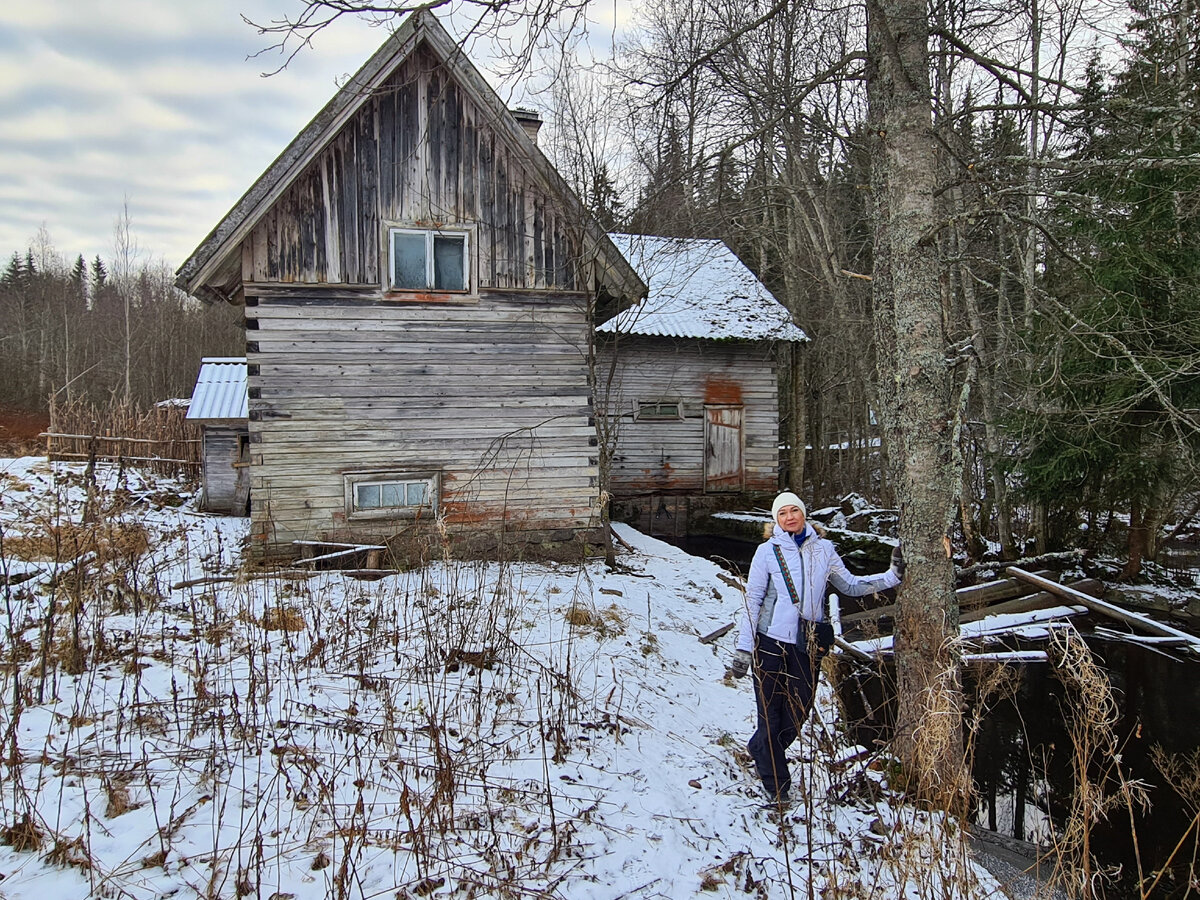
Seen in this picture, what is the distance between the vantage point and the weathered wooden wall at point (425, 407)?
9742 mm

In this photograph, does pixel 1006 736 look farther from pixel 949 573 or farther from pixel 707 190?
pixel 707 190

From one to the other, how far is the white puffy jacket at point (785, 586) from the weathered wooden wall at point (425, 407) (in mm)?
5564

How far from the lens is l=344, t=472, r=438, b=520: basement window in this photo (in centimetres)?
1004

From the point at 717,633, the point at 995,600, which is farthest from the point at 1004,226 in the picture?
the point at 717,633

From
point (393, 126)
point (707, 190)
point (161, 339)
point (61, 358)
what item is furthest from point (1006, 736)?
point (61, 358)

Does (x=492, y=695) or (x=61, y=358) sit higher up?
(x=61, y=358)

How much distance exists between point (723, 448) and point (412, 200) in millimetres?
11753

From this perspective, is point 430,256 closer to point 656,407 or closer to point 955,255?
point 955,255

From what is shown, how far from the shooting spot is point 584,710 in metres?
5.28

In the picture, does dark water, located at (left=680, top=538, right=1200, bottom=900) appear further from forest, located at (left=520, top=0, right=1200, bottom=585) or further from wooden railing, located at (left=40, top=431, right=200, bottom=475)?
wooden railing, located at (left=40, top=431, right=200, bottom=475)

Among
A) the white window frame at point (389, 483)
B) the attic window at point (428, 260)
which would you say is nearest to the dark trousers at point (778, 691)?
the white window frame at point (389, 483)

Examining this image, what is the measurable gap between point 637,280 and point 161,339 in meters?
42.2

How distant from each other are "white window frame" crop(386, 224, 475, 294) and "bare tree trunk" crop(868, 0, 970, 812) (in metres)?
6.76

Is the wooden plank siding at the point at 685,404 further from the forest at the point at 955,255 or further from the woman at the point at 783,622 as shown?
the woman at the point at 783,622
